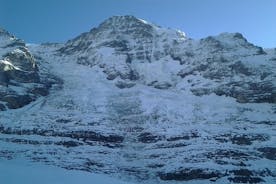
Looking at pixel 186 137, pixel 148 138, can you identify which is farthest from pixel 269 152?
pixel 148 138

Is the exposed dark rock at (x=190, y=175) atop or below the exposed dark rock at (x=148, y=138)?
below

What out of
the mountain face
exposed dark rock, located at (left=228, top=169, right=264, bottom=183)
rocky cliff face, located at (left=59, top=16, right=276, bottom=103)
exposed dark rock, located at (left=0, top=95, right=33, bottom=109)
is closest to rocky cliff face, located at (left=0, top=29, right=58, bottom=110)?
exposed dark rock, located at (left=0, top=95, right=33, bottom=109)

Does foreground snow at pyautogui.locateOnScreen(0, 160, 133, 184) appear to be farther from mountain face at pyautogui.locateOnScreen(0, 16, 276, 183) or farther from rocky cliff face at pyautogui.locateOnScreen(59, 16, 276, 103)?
rocky cliff face at pyautogui.locateOnScreen(59, 16, 276, 103)

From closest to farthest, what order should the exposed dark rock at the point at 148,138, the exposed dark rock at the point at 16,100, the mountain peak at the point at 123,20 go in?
the exposed dark rock at the point at 148,138 → the exposed dark rock at the point at 16,100 → the mountain peak at the point at 123,20

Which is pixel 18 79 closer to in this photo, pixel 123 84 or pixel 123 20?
pixel 123 84

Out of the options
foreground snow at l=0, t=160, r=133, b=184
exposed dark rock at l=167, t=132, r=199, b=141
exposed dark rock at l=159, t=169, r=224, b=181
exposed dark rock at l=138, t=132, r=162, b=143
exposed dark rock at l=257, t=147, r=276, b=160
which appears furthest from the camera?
exposed dark rock at l=138, t=132, r=162, b=143

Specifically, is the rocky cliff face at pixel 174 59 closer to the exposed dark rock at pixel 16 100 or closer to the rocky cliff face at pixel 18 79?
the rocky cliff face at pixel 18 79

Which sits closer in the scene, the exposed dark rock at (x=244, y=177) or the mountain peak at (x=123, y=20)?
the exposed dark rock at (x=244, y=177)

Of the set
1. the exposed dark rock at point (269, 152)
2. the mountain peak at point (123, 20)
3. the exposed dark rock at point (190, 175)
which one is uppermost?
the mountain peak at point (123, 20)

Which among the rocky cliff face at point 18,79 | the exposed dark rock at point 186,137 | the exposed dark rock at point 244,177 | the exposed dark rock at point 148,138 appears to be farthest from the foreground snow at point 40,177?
the rocky cliff face at point 18,79
